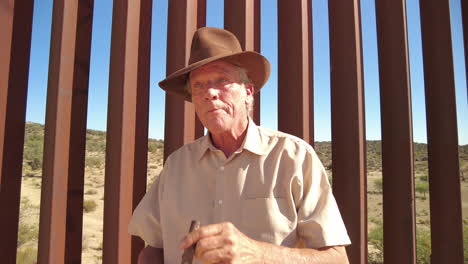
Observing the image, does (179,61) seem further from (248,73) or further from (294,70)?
(294,70)

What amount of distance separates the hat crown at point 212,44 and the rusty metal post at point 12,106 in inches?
54.8

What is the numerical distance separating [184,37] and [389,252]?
1854 millimetres

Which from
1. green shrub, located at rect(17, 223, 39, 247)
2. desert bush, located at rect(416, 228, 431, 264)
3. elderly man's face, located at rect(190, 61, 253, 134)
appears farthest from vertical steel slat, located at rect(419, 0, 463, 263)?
green shrub, located at rect(17, 223, 39, 247)

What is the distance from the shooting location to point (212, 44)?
5.11 feet

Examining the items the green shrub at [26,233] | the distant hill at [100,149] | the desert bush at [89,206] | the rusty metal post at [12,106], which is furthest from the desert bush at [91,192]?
the rusty metal post at [12,106]

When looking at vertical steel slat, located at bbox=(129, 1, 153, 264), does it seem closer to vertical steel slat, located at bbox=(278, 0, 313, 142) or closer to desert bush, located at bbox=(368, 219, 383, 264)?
vertical steel slat, located at bbox=(278, 0, 313, 142)

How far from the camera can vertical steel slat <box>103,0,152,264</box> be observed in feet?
6.53

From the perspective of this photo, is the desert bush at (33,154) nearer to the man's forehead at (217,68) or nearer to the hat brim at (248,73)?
the hat brim at (248,73)

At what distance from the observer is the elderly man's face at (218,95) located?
1.54 metres

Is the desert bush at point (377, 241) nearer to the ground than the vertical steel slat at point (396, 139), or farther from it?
nearer to the ground

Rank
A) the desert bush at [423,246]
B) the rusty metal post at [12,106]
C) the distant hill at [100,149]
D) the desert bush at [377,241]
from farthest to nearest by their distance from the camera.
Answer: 1. the distant hill at [100,149]
2. the desert bush at [423,246]
3. the desert bush at [377,241]
4. the rusty metal post at [12,106]

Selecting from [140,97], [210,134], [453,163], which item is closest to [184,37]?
[140,97]

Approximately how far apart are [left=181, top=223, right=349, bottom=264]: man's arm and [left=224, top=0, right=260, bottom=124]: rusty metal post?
102 centimetres

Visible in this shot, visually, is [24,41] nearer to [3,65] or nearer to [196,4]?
[3,65]
